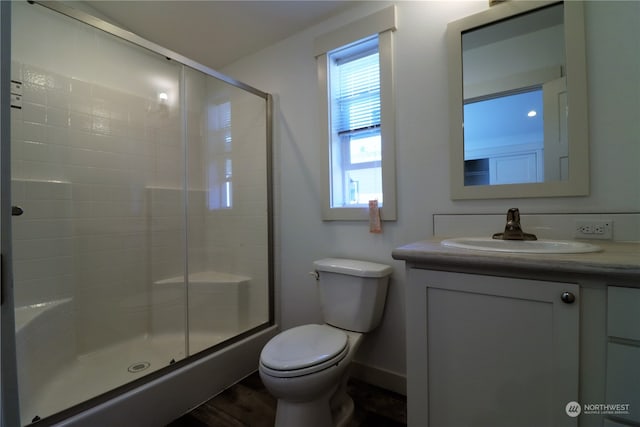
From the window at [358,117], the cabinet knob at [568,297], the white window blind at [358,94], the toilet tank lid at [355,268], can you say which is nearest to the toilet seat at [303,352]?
the toilet tank lid at [355,268]

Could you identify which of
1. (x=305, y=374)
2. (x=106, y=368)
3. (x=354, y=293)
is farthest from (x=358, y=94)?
(x=106, y=368)

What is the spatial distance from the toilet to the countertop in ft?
1.78

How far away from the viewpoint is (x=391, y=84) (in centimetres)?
154

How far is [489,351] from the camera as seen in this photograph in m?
0.84

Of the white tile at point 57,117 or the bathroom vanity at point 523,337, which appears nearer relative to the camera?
the bathroom vanity at point 523,337

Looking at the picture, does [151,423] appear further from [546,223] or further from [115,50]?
[115,50]

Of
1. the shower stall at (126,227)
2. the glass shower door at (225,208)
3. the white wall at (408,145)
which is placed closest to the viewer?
the white wall at (408,145)

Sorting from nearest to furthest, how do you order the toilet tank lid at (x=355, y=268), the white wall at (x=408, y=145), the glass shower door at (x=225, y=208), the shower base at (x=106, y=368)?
the white wall at (x=408, y=145), the shower base at (x=106, y=368), the toilet tank lid at (x=355, y=268), the glass shower door at (x=225, y=208)

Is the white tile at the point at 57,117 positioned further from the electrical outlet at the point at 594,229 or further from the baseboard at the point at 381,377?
the electrical outlet at the point at 594,229

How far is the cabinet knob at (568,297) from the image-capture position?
0.73 metres

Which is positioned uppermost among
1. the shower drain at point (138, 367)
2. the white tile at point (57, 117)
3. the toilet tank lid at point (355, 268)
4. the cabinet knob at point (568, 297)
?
the white tile at point (57, 117)

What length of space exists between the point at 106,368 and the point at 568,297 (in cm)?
222

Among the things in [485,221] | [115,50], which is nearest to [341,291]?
[485,221]

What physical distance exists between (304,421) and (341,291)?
1.97 ft
